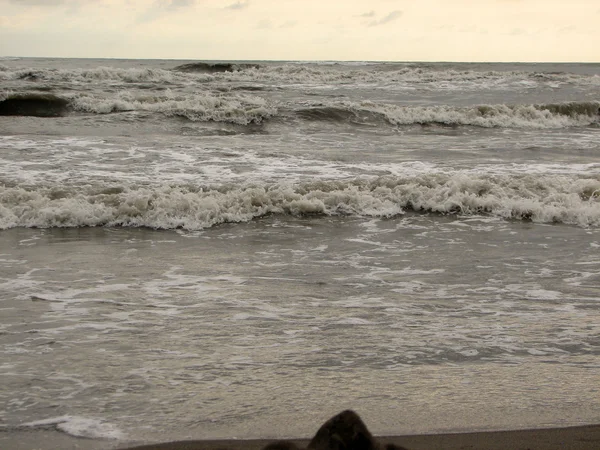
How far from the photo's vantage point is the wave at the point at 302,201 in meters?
9.09

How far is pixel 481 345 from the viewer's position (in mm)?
4859

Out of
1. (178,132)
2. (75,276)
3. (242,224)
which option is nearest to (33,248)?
(75,276)

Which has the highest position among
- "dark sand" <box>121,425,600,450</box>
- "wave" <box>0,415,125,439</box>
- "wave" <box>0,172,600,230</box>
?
"wave" <box>0,172,600,230</box>

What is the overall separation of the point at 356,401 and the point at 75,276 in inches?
138

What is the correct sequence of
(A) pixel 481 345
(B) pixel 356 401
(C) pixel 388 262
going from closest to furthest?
(B) pixel 356 401, (A) pixel 481 345, (C) pixel 388 262

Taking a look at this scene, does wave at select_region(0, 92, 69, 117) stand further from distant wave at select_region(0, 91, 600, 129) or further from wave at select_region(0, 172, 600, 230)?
wave at select_region(0, 172, 600, 230)

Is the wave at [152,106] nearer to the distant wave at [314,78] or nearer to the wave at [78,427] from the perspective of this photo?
the distant wave at [314,78]

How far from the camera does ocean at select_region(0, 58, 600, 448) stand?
3920 millimetres

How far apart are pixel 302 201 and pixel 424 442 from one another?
21.6ft

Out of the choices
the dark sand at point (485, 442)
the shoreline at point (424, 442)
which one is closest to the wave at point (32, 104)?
the shoreline at point (424, 442)

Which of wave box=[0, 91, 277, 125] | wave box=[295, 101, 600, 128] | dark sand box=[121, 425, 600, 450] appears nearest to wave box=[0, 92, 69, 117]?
wave box=[0, 91, 277, 125]

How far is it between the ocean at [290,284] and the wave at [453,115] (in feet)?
12.9

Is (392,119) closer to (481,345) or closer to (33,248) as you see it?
(33,248)

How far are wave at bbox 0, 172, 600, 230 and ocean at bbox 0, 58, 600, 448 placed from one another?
33 mm
